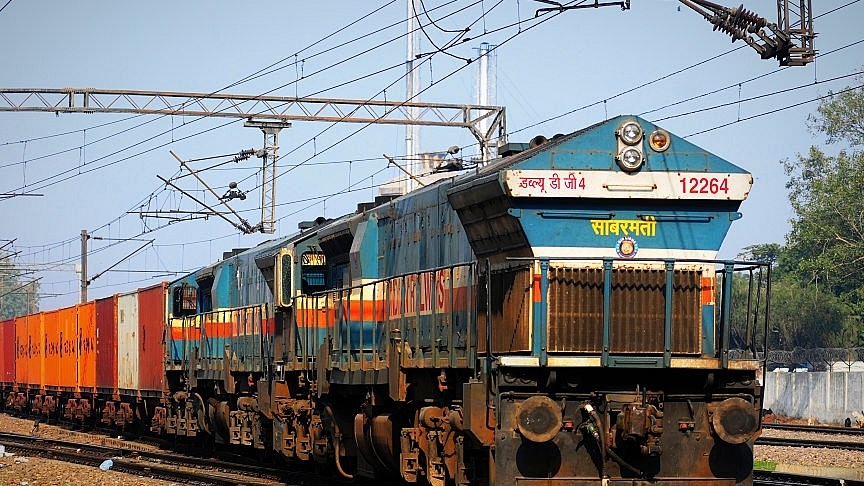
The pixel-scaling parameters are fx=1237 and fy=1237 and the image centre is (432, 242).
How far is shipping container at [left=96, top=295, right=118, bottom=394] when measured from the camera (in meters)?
32.8

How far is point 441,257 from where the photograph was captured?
1429cm

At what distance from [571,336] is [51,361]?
31991 millimetres

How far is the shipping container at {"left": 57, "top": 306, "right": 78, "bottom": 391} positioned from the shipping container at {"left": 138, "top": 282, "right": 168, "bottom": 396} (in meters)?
7.55

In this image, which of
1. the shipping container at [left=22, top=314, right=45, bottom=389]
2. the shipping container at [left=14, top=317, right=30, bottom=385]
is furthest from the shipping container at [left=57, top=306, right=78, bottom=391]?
the shipping container at [left=14, top=317, right=30, bottom=385]

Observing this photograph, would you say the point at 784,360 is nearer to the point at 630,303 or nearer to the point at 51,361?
the point at 51,361

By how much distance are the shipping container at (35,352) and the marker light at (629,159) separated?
33.4 meters

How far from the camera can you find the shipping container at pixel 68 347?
37.0 m

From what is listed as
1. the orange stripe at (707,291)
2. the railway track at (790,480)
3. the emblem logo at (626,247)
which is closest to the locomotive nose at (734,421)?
the orange stripe at (707,291)

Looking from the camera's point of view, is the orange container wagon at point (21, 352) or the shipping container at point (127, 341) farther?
the orange container wagon at point (21, 352)

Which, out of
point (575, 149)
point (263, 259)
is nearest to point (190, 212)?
point (263, 259)

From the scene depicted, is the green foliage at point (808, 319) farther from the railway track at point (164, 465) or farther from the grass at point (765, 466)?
the railway track at point (164, 465)

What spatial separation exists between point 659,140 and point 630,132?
31 centimetres

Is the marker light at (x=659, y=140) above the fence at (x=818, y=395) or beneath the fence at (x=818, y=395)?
above

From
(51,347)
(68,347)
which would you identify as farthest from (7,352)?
(68,347)
